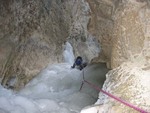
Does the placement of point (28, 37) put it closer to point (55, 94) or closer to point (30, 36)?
point (30, 36)

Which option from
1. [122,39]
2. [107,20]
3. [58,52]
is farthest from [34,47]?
[122,39]

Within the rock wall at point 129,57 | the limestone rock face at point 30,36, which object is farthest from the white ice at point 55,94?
the rock wall at point 129,57

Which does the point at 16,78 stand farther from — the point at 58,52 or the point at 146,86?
the point at 146,86

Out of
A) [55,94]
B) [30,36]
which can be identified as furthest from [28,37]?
[55,94]

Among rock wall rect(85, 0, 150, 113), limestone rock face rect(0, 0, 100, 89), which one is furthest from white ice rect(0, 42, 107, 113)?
rock wall rect(85, 0, 150, 113)

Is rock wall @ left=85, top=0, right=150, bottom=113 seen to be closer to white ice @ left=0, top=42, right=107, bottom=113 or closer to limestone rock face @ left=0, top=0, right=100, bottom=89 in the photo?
white ice @ left=0, top=42, right=107, bottom=113

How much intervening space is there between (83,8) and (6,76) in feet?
15.8

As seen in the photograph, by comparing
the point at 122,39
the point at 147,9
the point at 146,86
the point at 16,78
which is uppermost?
the point at 147,9

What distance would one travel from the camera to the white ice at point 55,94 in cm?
536

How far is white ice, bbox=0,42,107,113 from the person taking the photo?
5359 millimetres

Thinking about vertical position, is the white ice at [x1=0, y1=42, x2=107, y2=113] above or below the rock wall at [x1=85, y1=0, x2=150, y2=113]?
below

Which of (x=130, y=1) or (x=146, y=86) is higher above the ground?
(x=130, y=1)

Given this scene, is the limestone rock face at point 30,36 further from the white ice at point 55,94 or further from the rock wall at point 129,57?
the rock wall at point 129,57

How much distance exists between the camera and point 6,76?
305 inches
